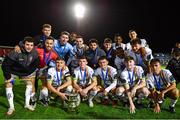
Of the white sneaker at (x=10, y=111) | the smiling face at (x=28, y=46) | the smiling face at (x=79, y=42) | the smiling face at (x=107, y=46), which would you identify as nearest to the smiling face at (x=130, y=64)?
the smiling face at (x=107, y=46)

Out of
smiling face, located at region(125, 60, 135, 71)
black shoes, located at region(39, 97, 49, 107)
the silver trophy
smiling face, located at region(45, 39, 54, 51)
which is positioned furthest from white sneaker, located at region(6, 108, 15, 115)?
smiling face, located at region(125, 60, 135, 71)

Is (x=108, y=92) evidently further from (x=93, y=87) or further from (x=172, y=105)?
(x=172, y=105)

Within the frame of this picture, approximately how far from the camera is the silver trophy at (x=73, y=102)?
21.6 feet

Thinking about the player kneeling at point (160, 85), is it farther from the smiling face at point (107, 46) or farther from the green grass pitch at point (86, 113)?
the smiling face at point (107, 46)

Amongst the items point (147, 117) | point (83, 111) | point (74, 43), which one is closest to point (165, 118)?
point (147, 117)

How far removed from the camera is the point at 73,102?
21.6 feet

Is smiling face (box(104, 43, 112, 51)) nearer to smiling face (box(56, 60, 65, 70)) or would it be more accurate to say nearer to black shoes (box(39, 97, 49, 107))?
smiling face (box(56, 60, 65, 70))

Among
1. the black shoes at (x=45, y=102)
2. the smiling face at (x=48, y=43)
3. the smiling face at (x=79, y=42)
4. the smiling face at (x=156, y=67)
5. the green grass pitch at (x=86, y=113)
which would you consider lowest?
the green grass pitch at (x=86, y=113)

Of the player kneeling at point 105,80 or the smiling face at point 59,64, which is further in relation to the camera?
the player kneeling at point 105,80

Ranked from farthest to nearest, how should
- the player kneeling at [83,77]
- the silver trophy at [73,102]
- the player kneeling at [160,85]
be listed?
1. the player kneeling at [83,77]
2. the player kneeling at [160,85]
3. the silver trophy at [73,102]

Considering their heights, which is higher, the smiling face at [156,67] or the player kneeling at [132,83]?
the smiling face at [156,67]

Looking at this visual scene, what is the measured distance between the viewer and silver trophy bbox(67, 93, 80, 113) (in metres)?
6.57

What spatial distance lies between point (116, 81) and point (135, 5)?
32836 mm

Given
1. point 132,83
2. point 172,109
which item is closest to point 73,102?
point 132,83
